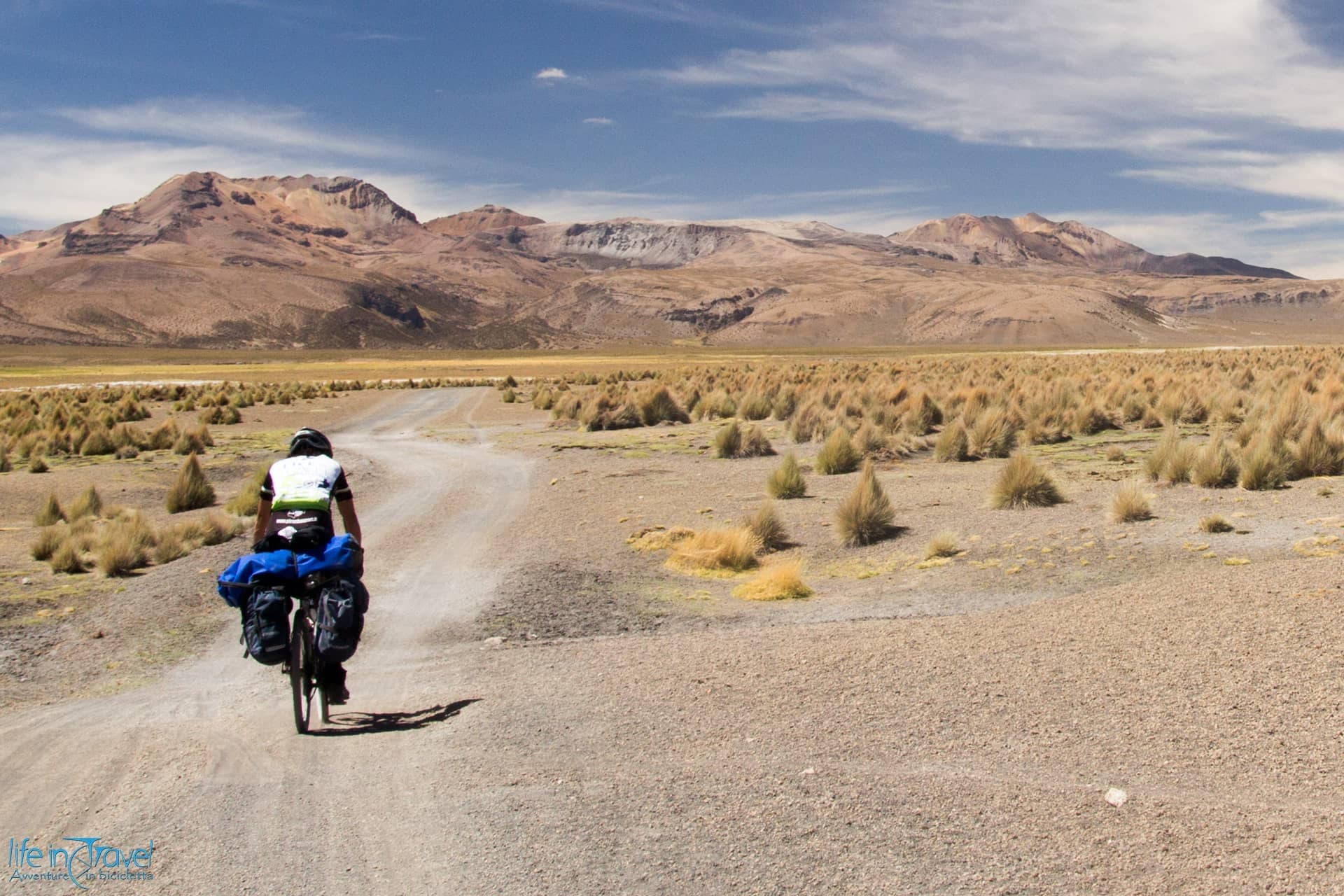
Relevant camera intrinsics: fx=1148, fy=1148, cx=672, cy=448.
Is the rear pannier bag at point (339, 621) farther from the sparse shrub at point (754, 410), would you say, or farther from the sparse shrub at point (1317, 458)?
the sparse shrub at point (754, 410)

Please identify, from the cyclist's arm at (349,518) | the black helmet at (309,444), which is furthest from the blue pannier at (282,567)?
the black helmet at (309,444)

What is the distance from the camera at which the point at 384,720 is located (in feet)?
21.8

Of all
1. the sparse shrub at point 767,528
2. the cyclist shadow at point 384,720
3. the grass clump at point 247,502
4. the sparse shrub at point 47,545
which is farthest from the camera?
the grass clump at point 247,502

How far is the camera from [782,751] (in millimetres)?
5613

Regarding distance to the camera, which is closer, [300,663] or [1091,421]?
[300,663]

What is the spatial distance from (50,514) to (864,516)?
456 inches

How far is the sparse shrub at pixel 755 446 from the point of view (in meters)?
21.5

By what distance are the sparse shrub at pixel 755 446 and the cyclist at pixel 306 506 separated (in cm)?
1500

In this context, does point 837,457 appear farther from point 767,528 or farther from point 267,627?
point 267,627

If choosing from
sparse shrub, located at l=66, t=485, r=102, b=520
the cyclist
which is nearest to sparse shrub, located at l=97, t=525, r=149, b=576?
sparse shrub, located at l=66, t=485, r=102, b=520

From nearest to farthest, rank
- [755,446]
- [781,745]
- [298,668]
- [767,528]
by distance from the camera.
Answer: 1. [781,745]
2. [298,668]
3. [767,528]
4. [755,446]

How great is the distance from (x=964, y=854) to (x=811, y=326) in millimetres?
192647

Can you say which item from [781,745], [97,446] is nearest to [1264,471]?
[781,745]

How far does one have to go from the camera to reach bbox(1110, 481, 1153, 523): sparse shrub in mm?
11680
